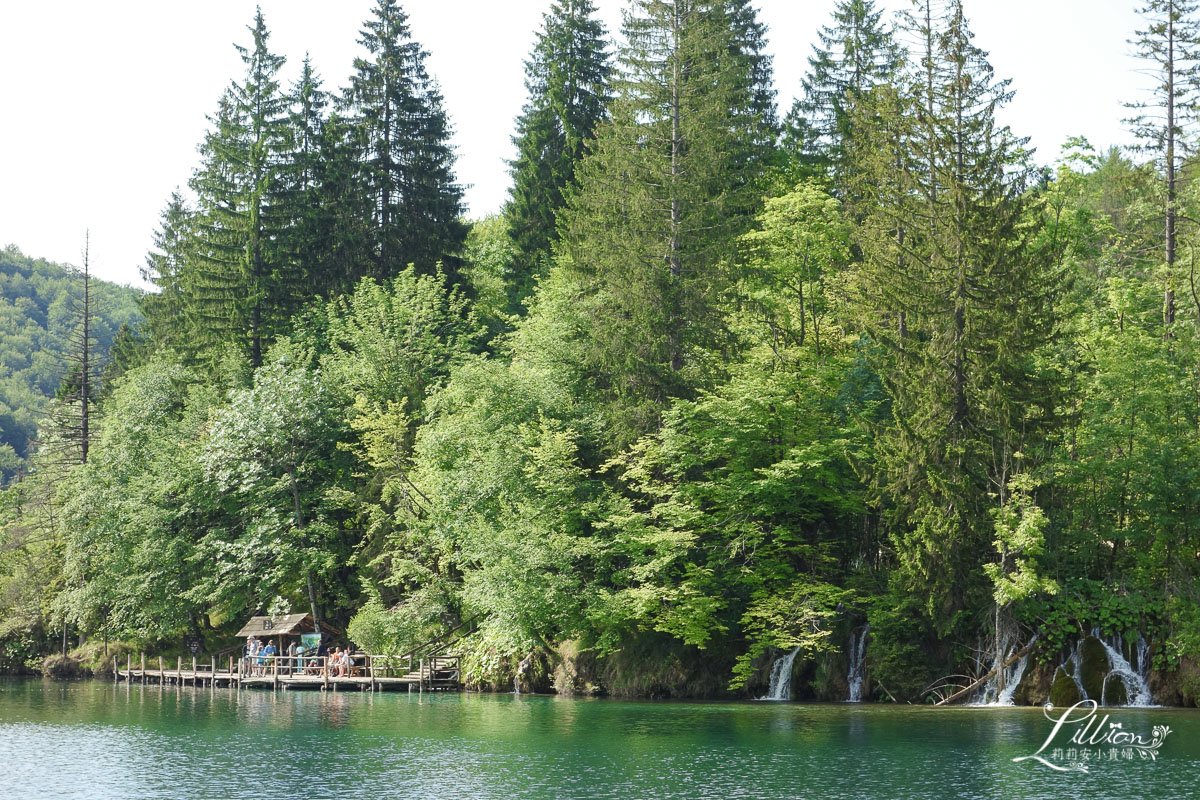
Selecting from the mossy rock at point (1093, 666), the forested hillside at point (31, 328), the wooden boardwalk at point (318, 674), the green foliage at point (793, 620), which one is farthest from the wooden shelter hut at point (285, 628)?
the forested hillside at point (31, 328)

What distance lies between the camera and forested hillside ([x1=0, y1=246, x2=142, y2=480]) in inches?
5605

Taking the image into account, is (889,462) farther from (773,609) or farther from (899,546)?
(773,609)

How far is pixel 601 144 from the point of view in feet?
143

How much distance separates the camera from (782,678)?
36469 millimetres

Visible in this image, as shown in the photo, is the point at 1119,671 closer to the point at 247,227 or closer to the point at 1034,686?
the point at 1034,686

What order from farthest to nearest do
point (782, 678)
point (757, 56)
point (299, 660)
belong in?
point (757, 56), point (299, 660), point (782, 678)

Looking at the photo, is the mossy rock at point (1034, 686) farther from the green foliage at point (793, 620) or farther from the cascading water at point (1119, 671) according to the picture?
the green foliage at point (793, 620)

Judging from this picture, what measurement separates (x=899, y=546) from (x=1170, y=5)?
21.6 metres

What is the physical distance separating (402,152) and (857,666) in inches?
1457

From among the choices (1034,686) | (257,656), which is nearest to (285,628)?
(257,656)

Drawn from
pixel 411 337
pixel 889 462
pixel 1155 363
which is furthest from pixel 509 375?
pixel 1155 363

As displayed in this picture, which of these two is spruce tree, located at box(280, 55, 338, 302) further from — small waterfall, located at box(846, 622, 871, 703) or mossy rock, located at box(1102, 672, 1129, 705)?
mossy rock, located at box(1102, 672, 1129, 705)

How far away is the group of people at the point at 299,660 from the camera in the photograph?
45.1 meters

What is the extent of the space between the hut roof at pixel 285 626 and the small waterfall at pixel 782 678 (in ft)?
63.9
